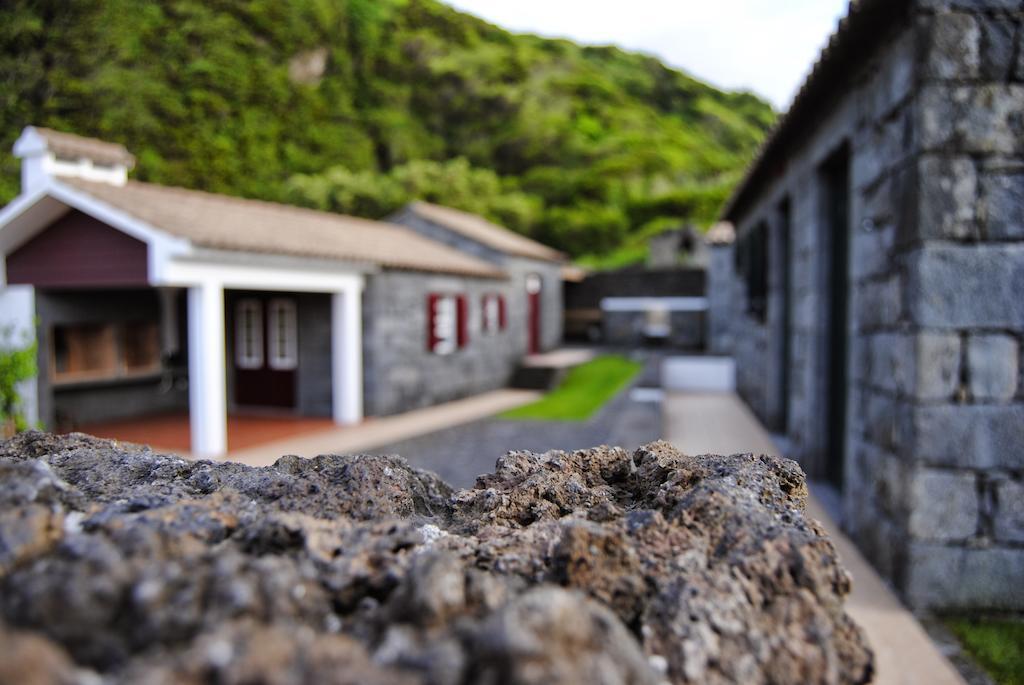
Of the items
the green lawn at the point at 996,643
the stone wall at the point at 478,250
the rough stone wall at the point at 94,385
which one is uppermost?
the stone wall at the point at 478,250

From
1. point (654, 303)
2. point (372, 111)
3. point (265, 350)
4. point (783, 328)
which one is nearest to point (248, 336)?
point (265, 350)

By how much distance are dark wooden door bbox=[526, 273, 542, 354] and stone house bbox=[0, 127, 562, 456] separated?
12.9ft

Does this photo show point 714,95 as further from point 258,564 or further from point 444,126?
point 258,564

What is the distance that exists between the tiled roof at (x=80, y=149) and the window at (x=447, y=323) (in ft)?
18.1

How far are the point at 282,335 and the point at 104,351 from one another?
9.21 feet

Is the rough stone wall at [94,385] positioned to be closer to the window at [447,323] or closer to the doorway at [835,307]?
the window at [447,323]

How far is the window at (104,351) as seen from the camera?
11375 millimetres

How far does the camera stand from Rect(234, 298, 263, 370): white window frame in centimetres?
1290

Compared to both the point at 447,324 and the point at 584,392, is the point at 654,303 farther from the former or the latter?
the point at 447,324

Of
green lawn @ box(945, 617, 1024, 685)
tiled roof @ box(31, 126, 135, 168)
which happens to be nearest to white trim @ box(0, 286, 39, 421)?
tiled roof @ box(31, 126, 135, 168)

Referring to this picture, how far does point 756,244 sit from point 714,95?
5539cm

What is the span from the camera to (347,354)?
12.0 metres

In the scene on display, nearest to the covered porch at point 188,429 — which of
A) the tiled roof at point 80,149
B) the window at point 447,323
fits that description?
the window at point 447,323

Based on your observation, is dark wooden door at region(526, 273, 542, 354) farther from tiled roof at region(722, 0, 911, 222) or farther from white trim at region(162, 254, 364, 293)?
tiled roof at region(722, 0, 911, 222)
